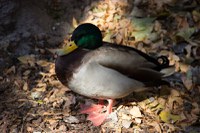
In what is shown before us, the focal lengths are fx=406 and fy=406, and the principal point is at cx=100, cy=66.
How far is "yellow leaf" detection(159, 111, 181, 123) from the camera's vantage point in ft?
13.5

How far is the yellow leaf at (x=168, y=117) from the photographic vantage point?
161 inches

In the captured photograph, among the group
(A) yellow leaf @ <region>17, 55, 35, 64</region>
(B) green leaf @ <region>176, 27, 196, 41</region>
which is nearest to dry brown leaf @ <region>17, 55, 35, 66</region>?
(A) yellow leaf @ <region>17, 55, 35, 64</region>

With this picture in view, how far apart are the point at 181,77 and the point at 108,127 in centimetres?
114

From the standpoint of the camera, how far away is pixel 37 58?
4.77 metres

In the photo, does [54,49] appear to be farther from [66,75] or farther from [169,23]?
[169,23]

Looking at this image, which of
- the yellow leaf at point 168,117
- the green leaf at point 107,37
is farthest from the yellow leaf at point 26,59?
the yellow leaf at point 168,117

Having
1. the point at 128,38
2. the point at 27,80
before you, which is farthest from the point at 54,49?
the point at 128,38

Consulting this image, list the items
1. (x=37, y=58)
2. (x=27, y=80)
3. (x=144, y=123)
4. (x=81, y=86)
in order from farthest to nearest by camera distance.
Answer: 1. (x=37, y=58)
2. (x=27, y=80)
3. (x=144, y=123)
4. (x=81, y=86)

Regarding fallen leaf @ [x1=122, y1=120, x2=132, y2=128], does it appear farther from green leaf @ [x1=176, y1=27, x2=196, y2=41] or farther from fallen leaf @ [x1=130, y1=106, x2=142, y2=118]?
green leaf @ [x1=176, y1=27, x2=196, y2=41]

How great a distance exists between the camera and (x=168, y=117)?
13.5ft

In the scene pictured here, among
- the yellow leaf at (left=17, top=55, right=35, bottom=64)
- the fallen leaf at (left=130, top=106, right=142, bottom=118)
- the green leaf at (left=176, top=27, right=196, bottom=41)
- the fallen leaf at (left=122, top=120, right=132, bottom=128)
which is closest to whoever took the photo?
the fallen leaf at (left=122, top=120, right=132, bottom=128)

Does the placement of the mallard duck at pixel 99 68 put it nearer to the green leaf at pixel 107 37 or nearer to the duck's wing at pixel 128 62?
the duck's wing at pixel 128 62

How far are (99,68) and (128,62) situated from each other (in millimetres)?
312

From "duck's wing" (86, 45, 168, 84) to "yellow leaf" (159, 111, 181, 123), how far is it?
14.9 inches
